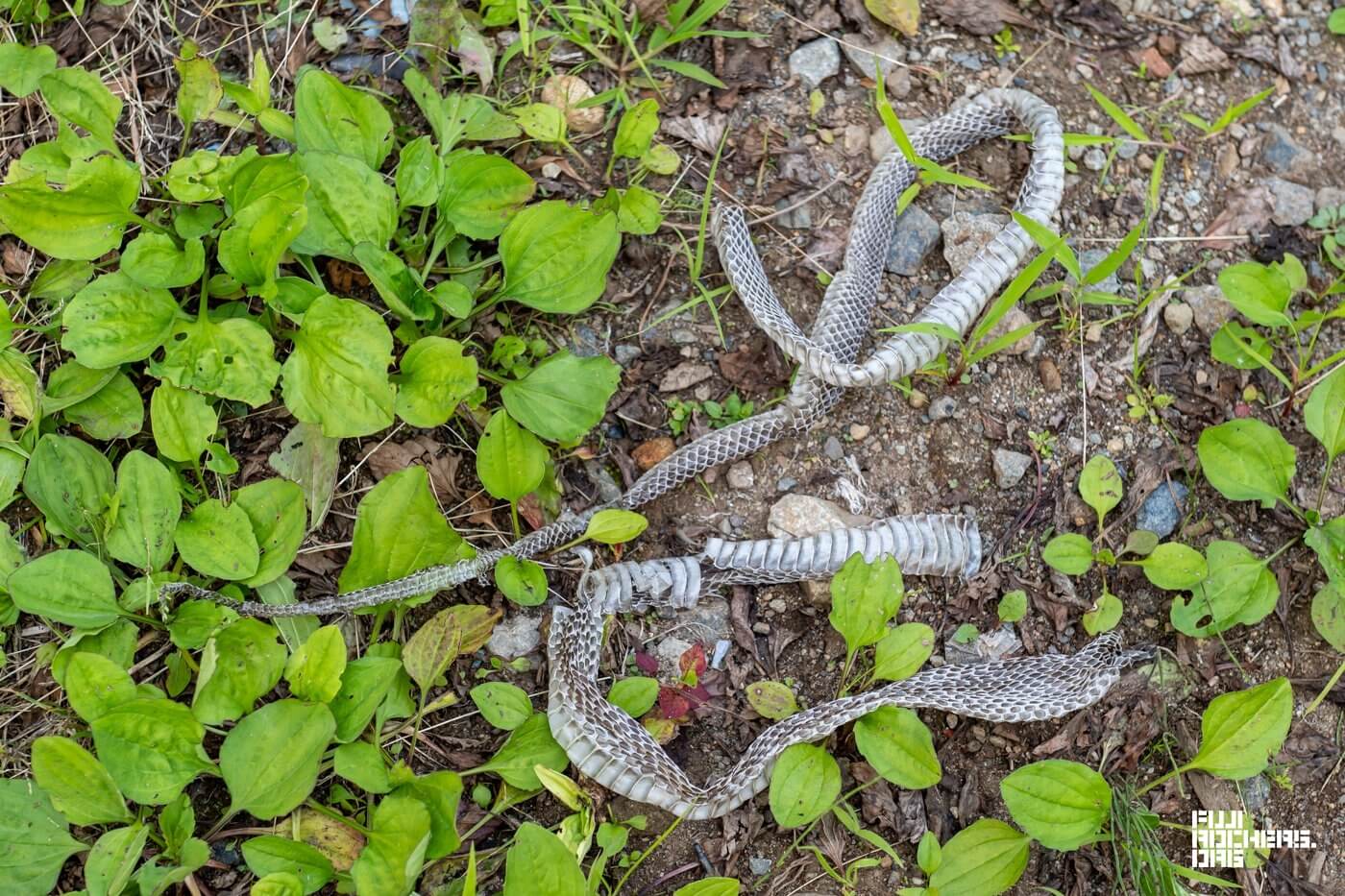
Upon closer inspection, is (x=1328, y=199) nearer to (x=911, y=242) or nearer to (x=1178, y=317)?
(x=1178, y=317)

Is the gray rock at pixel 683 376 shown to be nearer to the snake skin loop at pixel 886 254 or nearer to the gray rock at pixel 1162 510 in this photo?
the snake skin loop at pixel 886 254

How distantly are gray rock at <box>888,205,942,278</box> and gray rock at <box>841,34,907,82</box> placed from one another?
503mm

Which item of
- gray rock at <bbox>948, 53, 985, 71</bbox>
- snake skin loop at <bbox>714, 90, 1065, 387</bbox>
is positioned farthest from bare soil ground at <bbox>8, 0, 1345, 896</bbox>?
snake skin loop at <bbox>714, 90, 1065, 387</bbox>

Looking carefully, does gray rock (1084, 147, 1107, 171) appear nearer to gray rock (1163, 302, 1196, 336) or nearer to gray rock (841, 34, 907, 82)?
gray rock (1163, 302, 1196, 336)

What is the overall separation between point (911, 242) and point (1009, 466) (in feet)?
2.42

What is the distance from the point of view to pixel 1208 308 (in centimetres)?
321

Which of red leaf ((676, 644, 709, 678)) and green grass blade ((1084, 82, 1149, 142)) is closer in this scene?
red leaf ((676, 644, 709, 678))

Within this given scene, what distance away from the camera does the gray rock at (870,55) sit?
3.33 meters

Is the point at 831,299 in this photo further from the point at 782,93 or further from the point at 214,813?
the point at 214,813

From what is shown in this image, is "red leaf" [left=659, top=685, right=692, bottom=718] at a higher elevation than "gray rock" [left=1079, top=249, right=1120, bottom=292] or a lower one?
lower

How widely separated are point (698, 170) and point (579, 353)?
0.70 m

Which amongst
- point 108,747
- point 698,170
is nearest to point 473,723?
point 108,747

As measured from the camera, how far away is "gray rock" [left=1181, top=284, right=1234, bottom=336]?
3199mm

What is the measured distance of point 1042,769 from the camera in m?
2.63
